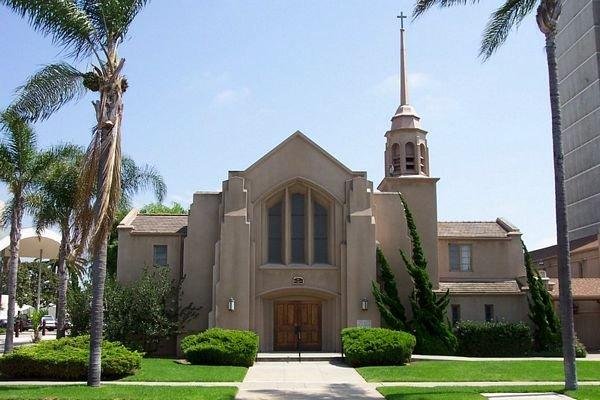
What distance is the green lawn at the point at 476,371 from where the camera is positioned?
2011 cm

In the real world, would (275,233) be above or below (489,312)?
above

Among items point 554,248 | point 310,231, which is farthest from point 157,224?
point 554,248

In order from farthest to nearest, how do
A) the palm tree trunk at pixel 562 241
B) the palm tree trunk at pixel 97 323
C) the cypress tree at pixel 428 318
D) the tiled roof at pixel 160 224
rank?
the tiled roof at pixel 160 224 < the cypress tree at pixel 428 318 < the palm tree trunk at pixel 97 323 < the palm tree trunk at pixel 562 241

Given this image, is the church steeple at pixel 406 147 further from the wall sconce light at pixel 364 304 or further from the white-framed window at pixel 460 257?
the wall sconce light at pixel 364 304

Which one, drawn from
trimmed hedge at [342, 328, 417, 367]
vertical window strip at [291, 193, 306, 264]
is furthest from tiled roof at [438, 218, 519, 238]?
trimmed hedge at [342, 328, 417, 367]

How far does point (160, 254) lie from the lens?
31.2 meters

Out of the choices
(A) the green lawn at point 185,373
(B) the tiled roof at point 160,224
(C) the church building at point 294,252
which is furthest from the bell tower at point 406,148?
(A) the green lawn at point 185,373

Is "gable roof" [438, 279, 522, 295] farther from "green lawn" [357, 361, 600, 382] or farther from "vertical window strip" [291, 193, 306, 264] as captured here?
"vertical window strip" [291, 193, 306, 264]

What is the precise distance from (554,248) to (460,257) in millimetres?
20911

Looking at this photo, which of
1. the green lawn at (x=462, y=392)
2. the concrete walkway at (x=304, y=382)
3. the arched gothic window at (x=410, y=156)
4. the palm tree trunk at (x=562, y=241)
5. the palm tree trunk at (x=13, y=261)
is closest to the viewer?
the green lawn at (x=462, y=392)

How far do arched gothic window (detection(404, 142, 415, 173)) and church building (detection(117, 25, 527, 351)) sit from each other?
2.21 meters

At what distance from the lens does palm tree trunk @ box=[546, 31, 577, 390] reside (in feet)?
57.0

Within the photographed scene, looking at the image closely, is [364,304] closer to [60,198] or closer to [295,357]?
[295,357]

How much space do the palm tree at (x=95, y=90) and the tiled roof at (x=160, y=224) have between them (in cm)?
1243
